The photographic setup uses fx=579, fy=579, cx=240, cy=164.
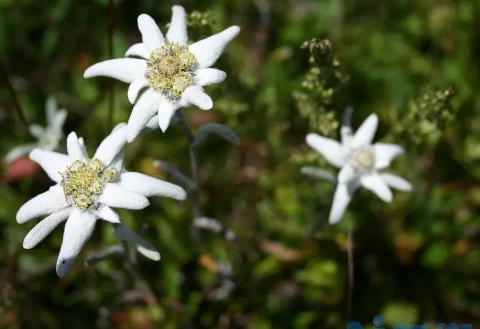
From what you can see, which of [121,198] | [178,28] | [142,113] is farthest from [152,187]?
[178,28]

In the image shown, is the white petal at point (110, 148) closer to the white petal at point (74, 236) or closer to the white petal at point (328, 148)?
the white petal at point (74, 236)

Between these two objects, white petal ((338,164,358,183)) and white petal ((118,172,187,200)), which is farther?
white petal ((338,164,358,183))

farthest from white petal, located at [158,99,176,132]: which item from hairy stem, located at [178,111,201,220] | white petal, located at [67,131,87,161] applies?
white petal, located at [67,131,87,161]

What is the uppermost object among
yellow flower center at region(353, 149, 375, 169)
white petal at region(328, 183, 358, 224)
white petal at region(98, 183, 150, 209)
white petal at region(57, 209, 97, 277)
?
yellow flower center at region(353, 149, 375, 169)

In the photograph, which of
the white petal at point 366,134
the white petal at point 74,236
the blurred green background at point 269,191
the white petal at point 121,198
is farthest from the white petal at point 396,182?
the white petal at point 74,236

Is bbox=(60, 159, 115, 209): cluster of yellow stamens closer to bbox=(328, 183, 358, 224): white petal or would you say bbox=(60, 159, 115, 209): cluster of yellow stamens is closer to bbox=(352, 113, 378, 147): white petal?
bbox=(328, 183, 358, 224): white petal

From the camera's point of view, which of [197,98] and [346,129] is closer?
[197,98]

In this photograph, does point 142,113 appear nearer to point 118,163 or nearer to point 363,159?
point 118,163
